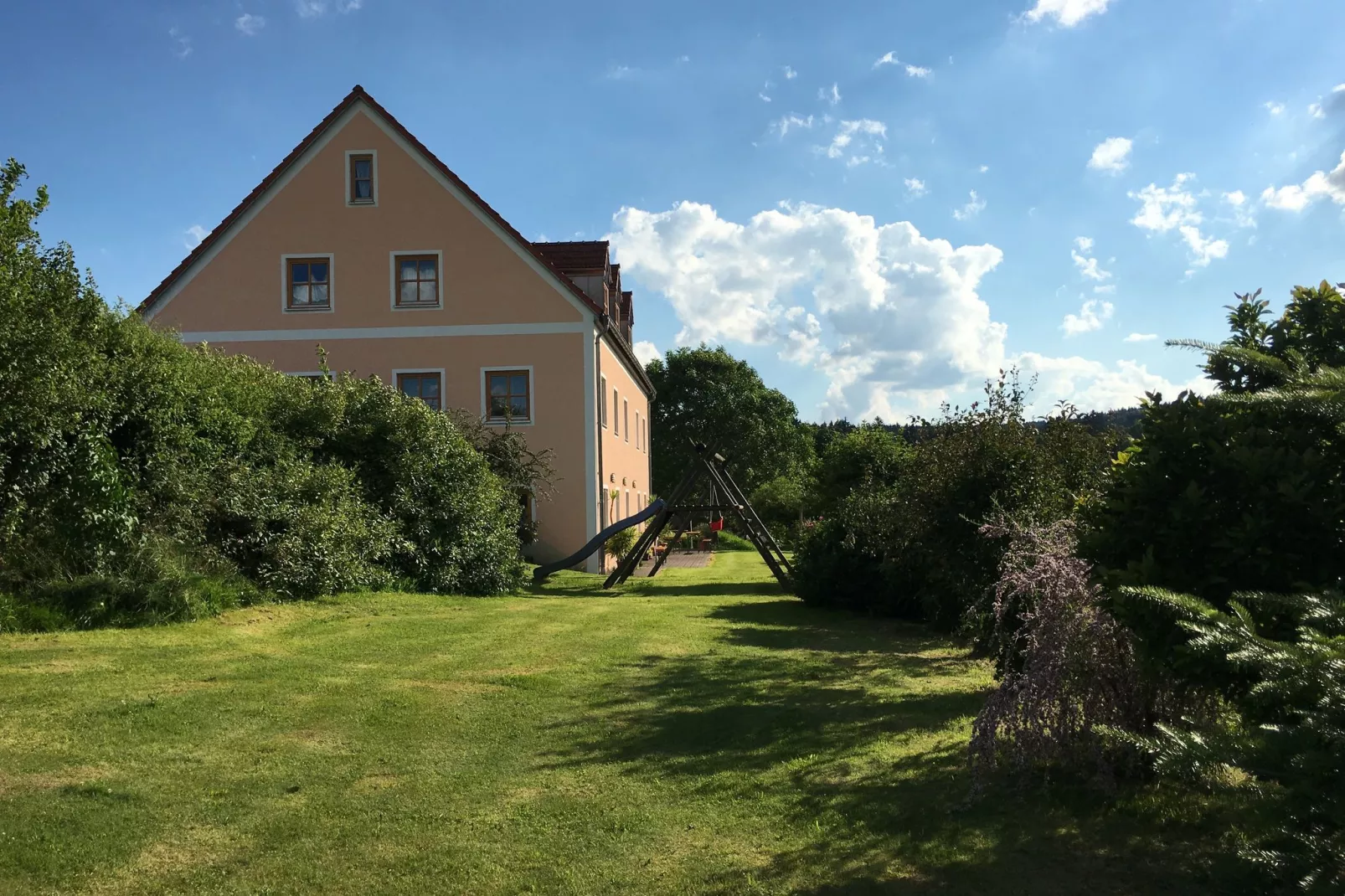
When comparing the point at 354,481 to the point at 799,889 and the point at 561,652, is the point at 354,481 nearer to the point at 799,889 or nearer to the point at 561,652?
the point at 561,652

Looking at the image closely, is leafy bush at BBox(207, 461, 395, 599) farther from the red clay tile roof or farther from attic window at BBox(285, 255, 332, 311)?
the red clay tile roof

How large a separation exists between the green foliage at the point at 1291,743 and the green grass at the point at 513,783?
102cm

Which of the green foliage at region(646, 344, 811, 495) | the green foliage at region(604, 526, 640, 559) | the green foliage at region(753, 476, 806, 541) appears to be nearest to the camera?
the green foliage at region(604, 526, 640, 559)

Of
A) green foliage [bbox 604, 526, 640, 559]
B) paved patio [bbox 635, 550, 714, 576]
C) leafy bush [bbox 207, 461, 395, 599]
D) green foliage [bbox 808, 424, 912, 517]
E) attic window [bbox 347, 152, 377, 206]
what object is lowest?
paved patio [bbox 635, 550, 714, 576]

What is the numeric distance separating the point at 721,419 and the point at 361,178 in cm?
3549

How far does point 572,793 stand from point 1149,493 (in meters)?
3.52

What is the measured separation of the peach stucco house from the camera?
24.9 meters

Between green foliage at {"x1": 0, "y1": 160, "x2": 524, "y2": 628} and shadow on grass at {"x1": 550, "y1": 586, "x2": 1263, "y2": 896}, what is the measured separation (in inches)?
247

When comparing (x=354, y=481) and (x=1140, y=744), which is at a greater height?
(x=354, y=481)

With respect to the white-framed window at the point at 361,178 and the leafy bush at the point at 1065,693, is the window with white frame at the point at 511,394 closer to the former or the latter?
the white-framed window at the point at 361,178

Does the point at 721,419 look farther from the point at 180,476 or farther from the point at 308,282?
the point at 180,476

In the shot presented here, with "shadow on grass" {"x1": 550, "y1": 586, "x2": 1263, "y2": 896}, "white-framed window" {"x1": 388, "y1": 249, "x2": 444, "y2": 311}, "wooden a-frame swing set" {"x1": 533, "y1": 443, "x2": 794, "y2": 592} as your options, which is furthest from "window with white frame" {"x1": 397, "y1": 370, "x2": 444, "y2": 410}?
"shadow on grass" {"x1": 550, "y1": 586, "x2": 1263, "y2": 896}

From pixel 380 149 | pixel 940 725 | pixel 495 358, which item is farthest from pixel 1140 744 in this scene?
pixel 380 149

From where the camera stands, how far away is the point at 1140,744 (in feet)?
12.3
